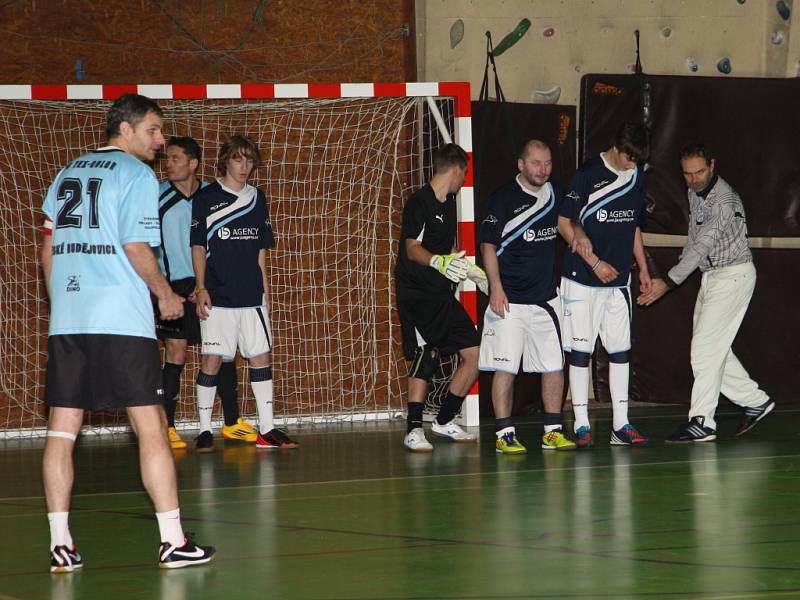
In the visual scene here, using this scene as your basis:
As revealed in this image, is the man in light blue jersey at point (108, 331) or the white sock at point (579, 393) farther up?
the man in light blue jersey at point (108, 331)

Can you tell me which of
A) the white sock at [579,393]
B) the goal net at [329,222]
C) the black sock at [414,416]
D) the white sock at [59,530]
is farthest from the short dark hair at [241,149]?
the white sock at [59,530]

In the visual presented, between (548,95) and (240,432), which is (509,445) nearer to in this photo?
(240,432)

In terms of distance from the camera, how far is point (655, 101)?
10.7 m

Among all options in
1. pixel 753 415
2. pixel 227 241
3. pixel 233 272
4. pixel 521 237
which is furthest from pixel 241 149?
pixel 753 415

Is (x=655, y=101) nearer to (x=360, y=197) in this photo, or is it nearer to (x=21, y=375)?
(x=360, y=197)

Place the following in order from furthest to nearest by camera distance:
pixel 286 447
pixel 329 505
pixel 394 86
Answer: pixel 394 86 → pixel 286 447 → pixel 329 505

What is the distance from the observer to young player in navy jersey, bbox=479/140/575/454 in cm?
777

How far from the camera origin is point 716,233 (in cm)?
809

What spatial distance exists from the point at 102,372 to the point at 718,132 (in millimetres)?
7942

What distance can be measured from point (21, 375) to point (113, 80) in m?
2.82

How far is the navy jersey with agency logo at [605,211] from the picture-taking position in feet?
25.7

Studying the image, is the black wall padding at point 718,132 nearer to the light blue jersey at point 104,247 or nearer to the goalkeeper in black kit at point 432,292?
the goalkeeper in black kit at point 432,292

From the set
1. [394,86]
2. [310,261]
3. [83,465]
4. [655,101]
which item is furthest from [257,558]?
[655,101]

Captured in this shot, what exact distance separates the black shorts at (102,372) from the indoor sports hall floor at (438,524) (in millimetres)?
689
